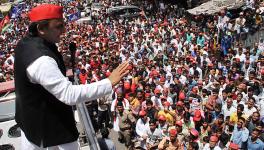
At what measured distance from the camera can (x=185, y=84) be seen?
12383mm

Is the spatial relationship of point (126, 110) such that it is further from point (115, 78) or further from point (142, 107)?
point (115, 78)

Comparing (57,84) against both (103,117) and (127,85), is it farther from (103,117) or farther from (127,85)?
(127,85)

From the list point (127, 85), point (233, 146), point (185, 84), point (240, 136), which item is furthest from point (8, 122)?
point (185, 84)

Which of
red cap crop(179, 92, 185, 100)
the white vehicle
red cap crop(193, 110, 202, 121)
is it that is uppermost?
the white vehicle

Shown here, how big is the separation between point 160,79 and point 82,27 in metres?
14.6

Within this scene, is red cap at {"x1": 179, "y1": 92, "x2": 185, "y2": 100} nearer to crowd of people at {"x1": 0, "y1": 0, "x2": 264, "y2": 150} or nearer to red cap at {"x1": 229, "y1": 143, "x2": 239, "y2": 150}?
crowd of people at {"x1": 0, "y1": 0, "x2": 264, "y2": 150}

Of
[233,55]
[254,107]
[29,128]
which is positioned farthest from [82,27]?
[29,128]

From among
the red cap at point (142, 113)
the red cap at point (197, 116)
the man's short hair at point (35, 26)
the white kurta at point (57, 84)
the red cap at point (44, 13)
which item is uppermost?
the red cap at point (44, 13)

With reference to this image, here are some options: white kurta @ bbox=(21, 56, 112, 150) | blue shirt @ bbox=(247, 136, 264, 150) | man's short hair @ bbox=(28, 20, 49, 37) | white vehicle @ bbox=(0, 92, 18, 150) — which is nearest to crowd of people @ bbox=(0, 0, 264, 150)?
blue shirt @ bbox=(247, 136, 264, 150)

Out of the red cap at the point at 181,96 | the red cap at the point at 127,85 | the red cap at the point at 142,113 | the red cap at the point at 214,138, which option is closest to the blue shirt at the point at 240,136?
the red cap at the point at 214,138

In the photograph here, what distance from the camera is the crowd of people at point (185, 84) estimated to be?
28.9 feet

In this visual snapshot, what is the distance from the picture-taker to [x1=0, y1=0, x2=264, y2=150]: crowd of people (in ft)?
28.9

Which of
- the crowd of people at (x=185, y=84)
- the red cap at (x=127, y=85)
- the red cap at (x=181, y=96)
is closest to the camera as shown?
the crowd of people at (x=185, y=84)

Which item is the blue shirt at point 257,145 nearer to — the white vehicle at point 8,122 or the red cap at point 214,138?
the red cap at point 214,138
